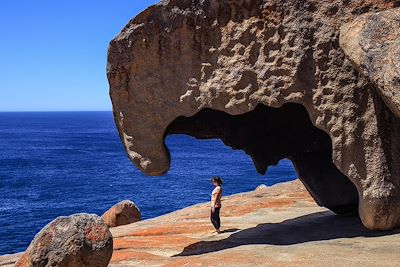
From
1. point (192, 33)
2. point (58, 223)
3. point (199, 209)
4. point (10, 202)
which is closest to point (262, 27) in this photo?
point (192, 33)

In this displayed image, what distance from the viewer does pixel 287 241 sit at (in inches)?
412

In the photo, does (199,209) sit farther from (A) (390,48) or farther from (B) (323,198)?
(A) (390,48)

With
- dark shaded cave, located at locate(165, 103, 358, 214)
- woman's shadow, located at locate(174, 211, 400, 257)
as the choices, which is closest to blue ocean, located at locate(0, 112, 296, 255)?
dark shaded cave, located at locate(165, 103, 358, 214)

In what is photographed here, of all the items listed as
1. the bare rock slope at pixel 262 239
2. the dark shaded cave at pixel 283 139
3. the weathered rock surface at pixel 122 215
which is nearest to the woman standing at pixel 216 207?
the bare rock slope at pixel 262 239

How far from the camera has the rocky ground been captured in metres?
8.55

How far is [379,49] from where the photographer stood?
839 cm

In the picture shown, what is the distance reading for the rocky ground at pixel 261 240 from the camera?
8.55 m

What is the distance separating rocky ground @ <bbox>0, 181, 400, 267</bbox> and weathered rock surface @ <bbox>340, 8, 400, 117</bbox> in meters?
2.30

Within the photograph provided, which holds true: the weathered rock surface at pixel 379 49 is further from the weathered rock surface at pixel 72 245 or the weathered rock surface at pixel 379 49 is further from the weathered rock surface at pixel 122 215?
the weathered rock surface at pixel 122 215

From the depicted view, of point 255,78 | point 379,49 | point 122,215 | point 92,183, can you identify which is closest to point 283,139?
point 255,78

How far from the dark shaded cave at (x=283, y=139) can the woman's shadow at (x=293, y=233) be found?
776 millimetres

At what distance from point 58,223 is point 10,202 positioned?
3295 cm

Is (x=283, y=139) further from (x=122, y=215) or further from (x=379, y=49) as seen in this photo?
(x=122, y=215)

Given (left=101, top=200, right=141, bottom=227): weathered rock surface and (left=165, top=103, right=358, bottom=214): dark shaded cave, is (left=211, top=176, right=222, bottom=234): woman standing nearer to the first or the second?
(left=165, top=103, right=358, bottom=214): dark shaded cave
